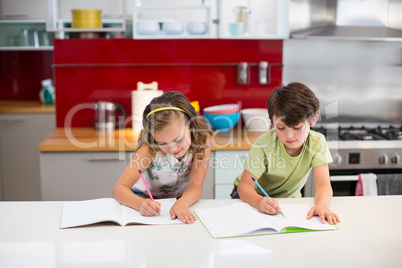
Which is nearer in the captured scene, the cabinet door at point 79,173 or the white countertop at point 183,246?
the white countertop at point 183,246

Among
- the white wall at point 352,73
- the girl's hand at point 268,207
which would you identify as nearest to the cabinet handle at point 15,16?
the white wall at point 352,73

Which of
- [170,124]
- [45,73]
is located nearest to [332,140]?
[170,124]

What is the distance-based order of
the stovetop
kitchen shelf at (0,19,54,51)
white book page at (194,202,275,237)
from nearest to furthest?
white book page at (194,202,275,237)
the stovetop
kitchen shelf at (0,19,54,51)

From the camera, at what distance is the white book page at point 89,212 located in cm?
131

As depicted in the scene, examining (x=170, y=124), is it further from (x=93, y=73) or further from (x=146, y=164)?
(x=93, y=73)

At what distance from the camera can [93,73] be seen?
2.89 m

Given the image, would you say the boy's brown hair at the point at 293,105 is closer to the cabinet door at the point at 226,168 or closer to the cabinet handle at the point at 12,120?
the cabinet door at the point at 226,168

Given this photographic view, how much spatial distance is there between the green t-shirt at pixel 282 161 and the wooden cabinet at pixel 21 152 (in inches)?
85.8

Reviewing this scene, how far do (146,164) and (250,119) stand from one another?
1160mm

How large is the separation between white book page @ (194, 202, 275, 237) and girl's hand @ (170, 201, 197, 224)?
0.10ft

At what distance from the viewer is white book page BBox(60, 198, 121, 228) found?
4.29 feet

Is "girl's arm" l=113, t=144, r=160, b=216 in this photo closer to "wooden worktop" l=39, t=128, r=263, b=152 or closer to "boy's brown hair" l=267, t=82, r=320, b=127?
"boy's brown hair" l=267, t=82, r=320, b=127

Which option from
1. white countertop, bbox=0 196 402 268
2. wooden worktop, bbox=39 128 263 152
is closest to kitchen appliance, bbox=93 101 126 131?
wooden worktop, bbox=39 128 263 152

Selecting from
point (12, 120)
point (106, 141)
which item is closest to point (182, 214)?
point (106, 141)
